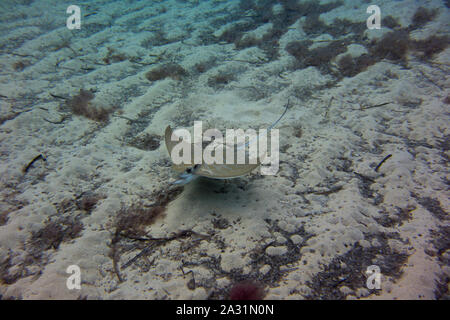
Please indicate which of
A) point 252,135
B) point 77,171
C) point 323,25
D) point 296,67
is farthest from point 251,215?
point 323,25

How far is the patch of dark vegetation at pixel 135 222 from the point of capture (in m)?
2.21

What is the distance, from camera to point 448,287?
1.70 meters

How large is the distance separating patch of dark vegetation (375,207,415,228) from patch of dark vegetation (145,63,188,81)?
14.2 feet

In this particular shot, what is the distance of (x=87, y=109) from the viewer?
4.02 m

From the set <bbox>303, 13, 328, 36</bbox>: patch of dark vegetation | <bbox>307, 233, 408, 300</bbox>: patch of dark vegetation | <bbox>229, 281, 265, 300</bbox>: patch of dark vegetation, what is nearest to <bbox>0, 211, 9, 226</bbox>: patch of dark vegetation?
<bbox>229, 281, 265, 300</bbox>: patch of dark vegetation

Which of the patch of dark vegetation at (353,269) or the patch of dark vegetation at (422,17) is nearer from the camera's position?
the patch of dark vegetation at (353,269)

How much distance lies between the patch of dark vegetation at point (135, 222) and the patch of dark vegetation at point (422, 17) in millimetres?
6582

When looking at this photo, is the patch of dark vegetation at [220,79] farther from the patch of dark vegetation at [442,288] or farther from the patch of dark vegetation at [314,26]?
the patch of dark vegetation at [442,288]

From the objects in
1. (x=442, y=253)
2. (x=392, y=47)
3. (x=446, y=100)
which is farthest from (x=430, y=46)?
(x=442, y=253)

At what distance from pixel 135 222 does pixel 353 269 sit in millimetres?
2098

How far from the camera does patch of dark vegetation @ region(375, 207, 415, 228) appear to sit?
226 centimetres

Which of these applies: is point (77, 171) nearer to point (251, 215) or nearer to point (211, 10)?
point (251, 215)

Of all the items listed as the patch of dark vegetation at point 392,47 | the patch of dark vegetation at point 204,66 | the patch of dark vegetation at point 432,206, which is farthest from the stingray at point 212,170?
the patch of dark vegetation at point 392,47
